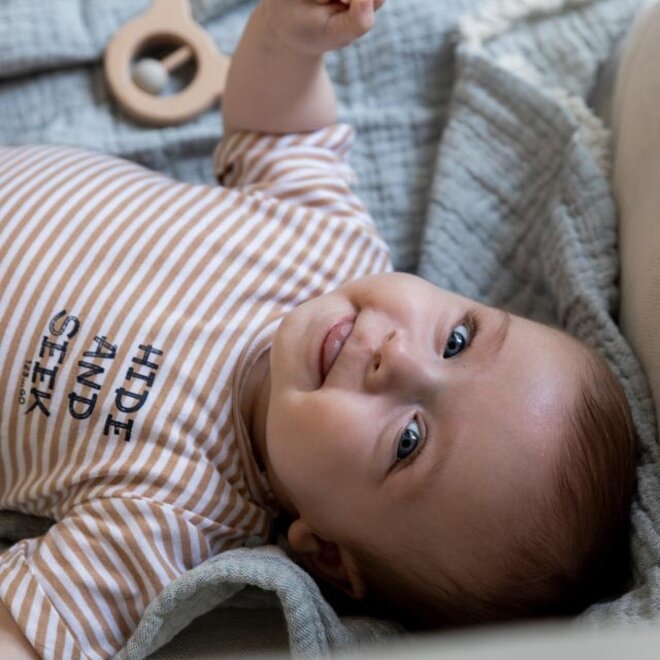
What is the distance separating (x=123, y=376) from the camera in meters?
0.90

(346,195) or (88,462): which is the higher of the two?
(346,195)

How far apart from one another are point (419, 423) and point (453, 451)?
4cm

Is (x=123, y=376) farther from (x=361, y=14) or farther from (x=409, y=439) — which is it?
(x=361, y=14)

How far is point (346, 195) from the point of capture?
110 centimetres

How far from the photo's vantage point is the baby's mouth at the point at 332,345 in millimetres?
841

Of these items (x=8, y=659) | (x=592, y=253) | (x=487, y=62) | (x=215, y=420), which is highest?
(x=487, y=62)

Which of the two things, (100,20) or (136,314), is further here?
(100,20)

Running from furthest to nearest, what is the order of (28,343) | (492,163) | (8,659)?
(492,163) → (28,343) → (8,659)

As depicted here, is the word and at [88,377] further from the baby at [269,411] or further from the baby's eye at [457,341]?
the baby's eye at [457,341]

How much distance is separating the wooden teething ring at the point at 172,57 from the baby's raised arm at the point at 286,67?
122 millimetres

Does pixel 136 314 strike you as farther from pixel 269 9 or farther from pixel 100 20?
pixel 100 20

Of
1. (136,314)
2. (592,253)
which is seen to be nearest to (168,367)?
(136,314)

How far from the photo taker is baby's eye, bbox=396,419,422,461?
0.81 meters

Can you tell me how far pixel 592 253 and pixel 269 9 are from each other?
0.43 metres
